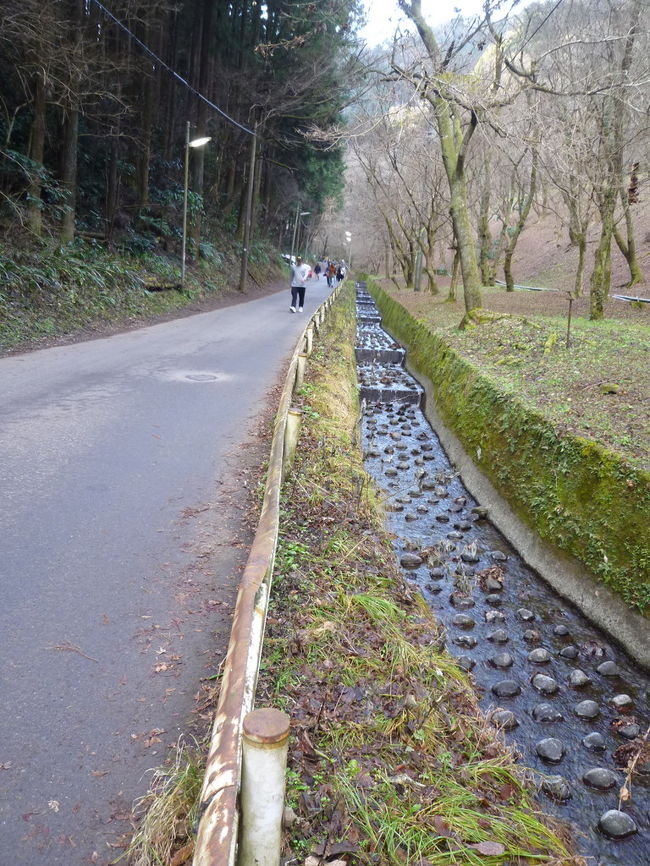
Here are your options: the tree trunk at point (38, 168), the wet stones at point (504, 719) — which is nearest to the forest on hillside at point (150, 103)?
the tree trunk at point (38, 168)

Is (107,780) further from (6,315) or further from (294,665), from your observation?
(6,315)

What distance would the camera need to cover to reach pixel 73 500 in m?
5.32

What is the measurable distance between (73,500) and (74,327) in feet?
32.1

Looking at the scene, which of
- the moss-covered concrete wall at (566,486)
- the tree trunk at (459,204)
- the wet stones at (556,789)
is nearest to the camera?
the wet stones at (556,789)

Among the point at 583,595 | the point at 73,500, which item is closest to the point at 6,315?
the point at 73,500

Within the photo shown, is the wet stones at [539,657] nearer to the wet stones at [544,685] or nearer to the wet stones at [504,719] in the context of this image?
the wet stones at [544,685]

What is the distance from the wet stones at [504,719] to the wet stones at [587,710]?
590 millimetres

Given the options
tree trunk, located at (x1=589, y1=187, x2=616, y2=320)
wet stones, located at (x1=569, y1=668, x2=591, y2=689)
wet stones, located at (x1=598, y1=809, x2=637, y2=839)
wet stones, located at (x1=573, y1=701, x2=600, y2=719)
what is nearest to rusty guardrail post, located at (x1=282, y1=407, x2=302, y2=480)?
wet stones, located at (x1=569, y1=668, x2=591, y2=689)

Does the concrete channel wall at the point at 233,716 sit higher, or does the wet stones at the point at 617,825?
the concrete channel wall at the point at 233,716

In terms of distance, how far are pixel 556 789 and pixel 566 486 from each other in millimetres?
3646

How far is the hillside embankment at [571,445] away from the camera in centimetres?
580

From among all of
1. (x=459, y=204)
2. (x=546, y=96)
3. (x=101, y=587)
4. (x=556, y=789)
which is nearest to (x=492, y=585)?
(x=556, y=789)

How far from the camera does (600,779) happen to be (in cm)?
402

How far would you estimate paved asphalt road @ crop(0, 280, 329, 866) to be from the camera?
2.59 metres
